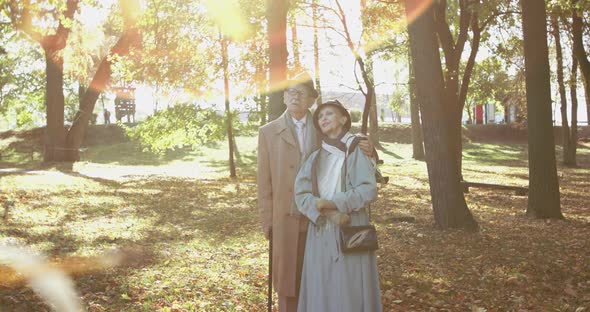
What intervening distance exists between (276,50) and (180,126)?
46.9 feet

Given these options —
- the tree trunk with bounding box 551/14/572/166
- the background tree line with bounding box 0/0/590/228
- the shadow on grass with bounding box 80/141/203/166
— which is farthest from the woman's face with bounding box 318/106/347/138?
the shadow on grass with bounding box 80/141/203/166

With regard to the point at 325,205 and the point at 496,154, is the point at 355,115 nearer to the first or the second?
the point at 496,154

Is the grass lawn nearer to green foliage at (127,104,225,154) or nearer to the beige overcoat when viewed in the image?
the beige overcoat

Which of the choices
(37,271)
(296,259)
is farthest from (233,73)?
(296,259)

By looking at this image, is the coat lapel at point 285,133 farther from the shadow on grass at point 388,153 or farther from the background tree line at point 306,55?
the shadow on grass at point 388,153

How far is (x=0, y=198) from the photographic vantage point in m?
15.2

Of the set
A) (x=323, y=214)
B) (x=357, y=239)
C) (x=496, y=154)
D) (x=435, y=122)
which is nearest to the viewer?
(x=357, y=239)

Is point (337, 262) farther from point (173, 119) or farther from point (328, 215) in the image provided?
point (173, 119)

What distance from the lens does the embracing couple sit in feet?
13.7

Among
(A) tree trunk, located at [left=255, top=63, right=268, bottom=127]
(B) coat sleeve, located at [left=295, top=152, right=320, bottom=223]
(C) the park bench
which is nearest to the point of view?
(B) coat sleeve, located at [left=295, top=152, right=320, bottom=223]

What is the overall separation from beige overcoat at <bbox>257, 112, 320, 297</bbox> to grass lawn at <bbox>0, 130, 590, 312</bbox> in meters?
2.18

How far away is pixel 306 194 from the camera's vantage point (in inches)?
170

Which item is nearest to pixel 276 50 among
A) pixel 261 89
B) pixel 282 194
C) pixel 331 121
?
pixel 282 194

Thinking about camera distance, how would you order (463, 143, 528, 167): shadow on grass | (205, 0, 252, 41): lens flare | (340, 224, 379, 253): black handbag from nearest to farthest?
(340, 224, 379, 253): black handbag → (205, 0, 252, 41): lens flare → (463, 143, 528, 167): shadow on grass
